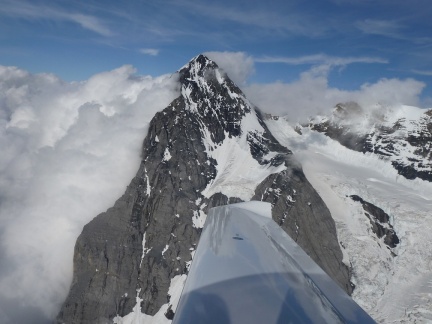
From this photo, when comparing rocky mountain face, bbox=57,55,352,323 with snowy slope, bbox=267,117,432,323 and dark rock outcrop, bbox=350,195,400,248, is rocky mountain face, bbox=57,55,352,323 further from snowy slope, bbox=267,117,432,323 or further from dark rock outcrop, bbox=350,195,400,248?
dark rock outcrop, bbox=350,195,400,248

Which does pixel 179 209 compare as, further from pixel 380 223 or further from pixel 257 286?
pixel 257 286

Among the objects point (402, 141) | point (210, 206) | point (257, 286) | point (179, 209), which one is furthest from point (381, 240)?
point (257, 286)

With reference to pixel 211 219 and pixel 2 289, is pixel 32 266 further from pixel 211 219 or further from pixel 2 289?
pixel 211 219

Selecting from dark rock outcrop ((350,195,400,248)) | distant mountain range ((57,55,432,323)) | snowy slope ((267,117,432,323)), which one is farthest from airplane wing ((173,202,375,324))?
dark rock outcrop ((350,195,400,248))

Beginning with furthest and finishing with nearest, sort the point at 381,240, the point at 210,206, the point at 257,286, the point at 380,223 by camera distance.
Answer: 1. the point at 210,206
2. the point at 380,223
3. the point at 381,240
4. the point at 257,286

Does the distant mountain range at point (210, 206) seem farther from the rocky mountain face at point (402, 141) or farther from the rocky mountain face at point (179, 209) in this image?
the rocky mountain face at point (402, 141)

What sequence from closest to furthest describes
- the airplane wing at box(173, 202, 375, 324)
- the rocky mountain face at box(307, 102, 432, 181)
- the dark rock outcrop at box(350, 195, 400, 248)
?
1. the airplane wing at box(173, 202, 375, 324)
2. the dark rock outcrop at box(350, 195, 400, 248)
3. the rocky mountain face at box(307, 102, 432, 181)

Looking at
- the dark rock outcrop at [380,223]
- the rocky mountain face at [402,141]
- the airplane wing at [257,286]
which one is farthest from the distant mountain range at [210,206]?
the airplane wing at [257,286]
